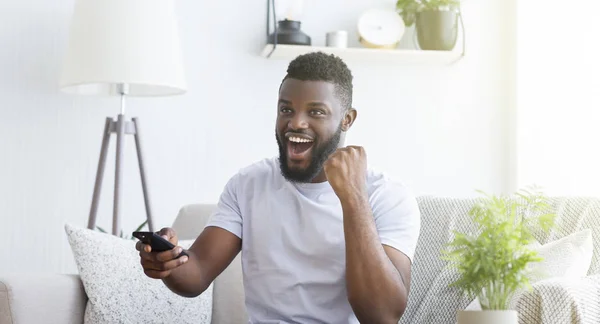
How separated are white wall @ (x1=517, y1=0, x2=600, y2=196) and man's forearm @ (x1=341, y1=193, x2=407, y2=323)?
5.44 ft

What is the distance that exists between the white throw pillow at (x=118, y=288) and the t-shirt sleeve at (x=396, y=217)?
2.40 ft

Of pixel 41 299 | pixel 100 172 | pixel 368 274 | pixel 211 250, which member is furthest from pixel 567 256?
pixel 100 172

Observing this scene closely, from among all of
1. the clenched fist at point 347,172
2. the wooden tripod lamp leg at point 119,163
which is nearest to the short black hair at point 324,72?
the clenched fist at point 347,172

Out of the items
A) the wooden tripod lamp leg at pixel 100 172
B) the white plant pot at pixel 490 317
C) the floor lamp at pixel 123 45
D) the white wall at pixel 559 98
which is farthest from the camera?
the white wall at pixel 559 98

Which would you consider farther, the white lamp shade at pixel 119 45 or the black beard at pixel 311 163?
the white lamp shade at pixel 119 45

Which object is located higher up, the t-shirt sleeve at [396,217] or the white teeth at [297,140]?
the white teeth at [297,140]

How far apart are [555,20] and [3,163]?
2295 mm

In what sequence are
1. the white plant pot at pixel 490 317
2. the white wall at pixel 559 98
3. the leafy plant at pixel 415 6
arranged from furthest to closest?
the leafy plant at pixel 415 6, the white wall at pixel 559 98, the white plant pot at pixel 490 317

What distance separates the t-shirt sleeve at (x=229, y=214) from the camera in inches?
84.5

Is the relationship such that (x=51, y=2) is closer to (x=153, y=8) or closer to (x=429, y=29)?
(x=153, y=8)

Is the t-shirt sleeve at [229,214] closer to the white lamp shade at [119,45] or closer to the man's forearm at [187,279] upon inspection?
the man's forearm at [187,279]

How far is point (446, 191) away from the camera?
3.82m

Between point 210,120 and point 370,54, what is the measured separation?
725mm

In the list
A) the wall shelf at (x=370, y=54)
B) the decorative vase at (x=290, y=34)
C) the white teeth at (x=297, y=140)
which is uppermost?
the decorative vase at (x=290, y=34)
